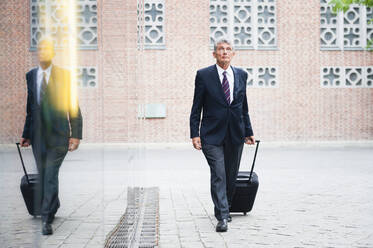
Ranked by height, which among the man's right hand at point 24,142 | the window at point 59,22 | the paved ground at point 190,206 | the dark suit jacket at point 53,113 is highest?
the window at point 59,22

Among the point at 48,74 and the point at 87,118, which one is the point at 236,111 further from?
the point at 48,74

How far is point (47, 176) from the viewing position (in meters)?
1.59

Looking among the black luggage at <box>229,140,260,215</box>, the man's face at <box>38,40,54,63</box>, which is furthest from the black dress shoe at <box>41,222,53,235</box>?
the black luggage at <box>229,140,260,215</box>

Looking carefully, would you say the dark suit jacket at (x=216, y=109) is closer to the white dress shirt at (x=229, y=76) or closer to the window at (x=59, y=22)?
the white dress shirt at (x=229, y=76)

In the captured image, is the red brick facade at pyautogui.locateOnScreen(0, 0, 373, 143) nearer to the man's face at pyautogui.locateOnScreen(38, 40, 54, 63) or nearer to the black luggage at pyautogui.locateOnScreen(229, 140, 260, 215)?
the black luggage at pyautogui.locateOnScreen(229, 140, 260, 215)

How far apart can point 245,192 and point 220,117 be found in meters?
1.02

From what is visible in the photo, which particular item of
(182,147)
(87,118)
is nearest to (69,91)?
(87,118)

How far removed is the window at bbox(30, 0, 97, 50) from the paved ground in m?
0.41

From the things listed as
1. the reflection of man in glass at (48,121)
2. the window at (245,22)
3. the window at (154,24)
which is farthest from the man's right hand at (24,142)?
the window at (245,22)

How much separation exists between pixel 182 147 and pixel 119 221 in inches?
723

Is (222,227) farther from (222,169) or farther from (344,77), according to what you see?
(344,77)

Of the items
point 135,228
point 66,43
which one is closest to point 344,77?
point 135,228

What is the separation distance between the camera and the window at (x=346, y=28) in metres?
22.6

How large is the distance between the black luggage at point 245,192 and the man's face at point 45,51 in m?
3.80
